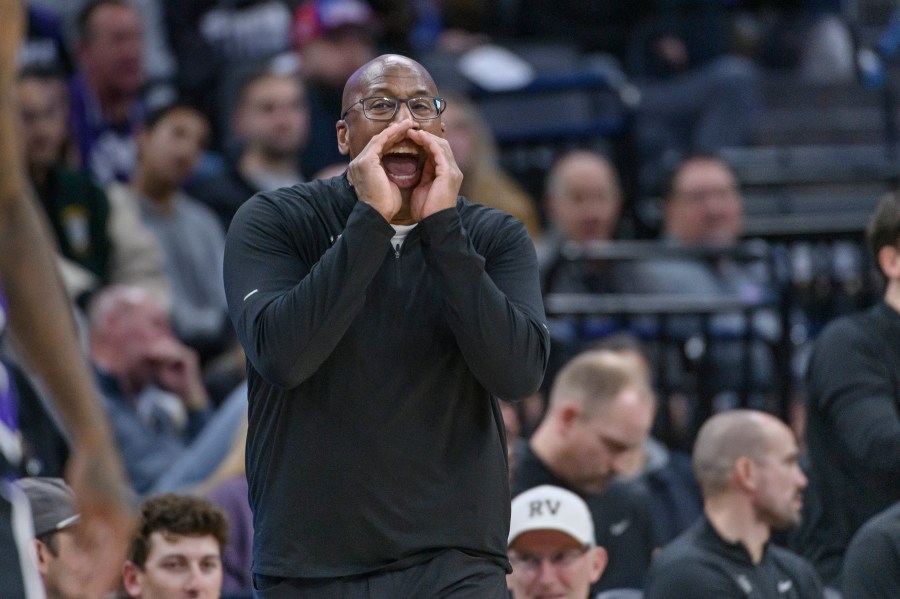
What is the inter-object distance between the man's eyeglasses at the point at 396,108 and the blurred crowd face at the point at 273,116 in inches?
223

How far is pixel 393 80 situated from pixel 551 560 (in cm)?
225

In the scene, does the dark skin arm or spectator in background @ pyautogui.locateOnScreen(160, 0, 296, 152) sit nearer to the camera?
the dark skin arm

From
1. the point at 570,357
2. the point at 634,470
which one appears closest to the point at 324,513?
the point at 634,470

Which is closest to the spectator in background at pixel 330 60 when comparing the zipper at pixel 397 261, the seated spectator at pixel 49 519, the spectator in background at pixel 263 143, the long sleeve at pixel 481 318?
the spectator in background at pixel 263 143

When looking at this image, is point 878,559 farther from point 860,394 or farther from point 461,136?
point 461,136

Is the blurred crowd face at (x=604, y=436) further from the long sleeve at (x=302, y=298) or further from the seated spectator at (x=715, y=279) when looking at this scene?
the long sleeve at (x=302, y=298)

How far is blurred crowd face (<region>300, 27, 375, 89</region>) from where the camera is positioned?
992 centimetres

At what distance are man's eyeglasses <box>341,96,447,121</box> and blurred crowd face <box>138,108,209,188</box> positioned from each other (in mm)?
5439

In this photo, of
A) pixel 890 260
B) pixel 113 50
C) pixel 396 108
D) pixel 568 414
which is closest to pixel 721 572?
pixel 568 414

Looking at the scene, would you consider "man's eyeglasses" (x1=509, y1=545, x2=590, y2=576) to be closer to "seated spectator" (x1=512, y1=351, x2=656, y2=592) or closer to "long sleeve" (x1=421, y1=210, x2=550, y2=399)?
"seated spectator" (x1=512, y1=351, x2=656, y2=592)

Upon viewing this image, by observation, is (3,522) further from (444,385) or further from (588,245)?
(588,245)

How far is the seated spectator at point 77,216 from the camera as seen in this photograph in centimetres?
825

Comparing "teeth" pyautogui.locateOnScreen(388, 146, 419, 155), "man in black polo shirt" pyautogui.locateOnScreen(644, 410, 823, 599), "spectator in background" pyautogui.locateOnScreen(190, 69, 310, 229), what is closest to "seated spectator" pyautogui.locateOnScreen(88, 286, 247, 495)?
"spectator in background" pyautogui.locateOnScreen(190, 69, 310, 229)

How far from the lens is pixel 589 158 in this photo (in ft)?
30.9
